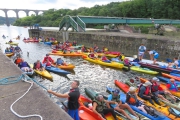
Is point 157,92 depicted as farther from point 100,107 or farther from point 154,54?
point 154,54

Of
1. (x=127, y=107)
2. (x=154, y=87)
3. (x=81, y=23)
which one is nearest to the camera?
(x=127, y=107)

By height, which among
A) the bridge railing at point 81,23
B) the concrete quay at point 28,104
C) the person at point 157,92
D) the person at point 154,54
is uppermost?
the bridge railing at point 81,23

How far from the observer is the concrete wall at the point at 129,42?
704 inches

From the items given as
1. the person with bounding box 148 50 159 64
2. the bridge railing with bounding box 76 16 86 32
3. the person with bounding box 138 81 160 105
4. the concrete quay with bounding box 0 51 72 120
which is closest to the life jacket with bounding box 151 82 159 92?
the person with bounding box 138 81 160 105

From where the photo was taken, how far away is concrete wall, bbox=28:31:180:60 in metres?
17.9

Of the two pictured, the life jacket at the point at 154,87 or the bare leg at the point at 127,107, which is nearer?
the bare leg at the point at 127,107

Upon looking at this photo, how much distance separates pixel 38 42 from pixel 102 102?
31265mm

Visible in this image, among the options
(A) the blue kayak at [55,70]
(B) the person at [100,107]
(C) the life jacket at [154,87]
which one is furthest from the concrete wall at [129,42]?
(B) the person at [100,107]

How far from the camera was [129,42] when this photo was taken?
21.6m

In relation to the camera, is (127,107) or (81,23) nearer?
(127,107)

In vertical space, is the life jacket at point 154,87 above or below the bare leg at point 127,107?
above

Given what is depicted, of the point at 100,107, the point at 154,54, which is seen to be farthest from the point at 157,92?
the point at 154,54

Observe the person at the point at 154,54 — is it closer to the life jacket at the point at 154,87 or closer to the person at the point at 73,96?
the life jacket at the point at 154,87

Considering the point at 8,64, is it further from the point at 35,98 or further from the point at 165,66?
the point at 165,66
